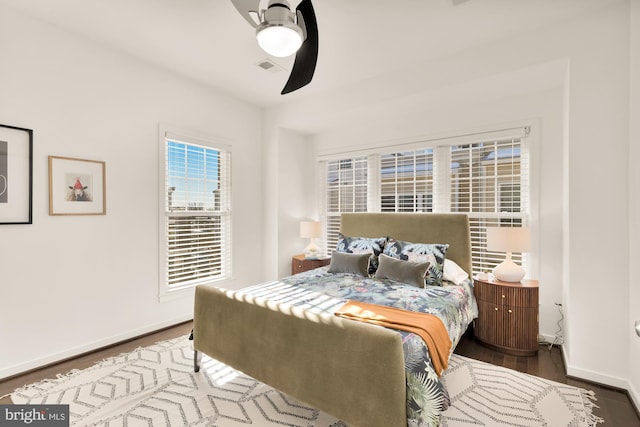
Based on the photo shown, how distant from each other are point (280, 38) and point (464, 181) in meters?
2.78

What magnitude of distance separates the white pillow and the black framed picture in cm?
379

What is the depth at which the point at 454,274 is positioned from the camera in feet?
10.3

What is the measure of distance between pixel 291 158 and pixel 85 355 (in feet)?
10.8

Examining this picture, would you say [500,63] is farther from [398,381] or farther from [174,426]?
[174,426]

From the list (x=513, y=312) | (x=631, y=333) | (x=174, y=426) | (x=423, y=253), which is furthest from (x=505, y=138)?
(x=174, y=426)

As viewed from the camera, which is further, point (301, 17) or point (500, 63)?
point (500, 63)

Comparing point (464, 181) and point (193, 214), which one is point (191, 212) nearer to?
point (193, 214)

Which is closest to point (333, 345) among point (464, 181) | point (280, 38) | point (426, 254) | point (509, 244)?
point (280, 38)

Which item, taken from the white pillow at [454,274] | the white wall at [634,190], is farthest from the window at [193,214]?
the white wall at [634,190]

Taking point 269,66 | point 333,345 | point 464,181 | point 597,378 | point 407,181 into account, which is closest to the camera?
point 333,345

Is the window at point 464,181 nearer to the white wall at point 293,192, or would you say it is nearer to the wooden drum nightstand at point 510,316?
the wooden drum nightstand at point 510,316

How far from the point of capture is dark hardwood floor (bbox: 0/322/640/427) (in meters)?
2.03

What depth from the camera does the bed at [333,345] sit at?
1541 millimetres

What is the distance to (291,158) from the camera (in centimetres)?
462
